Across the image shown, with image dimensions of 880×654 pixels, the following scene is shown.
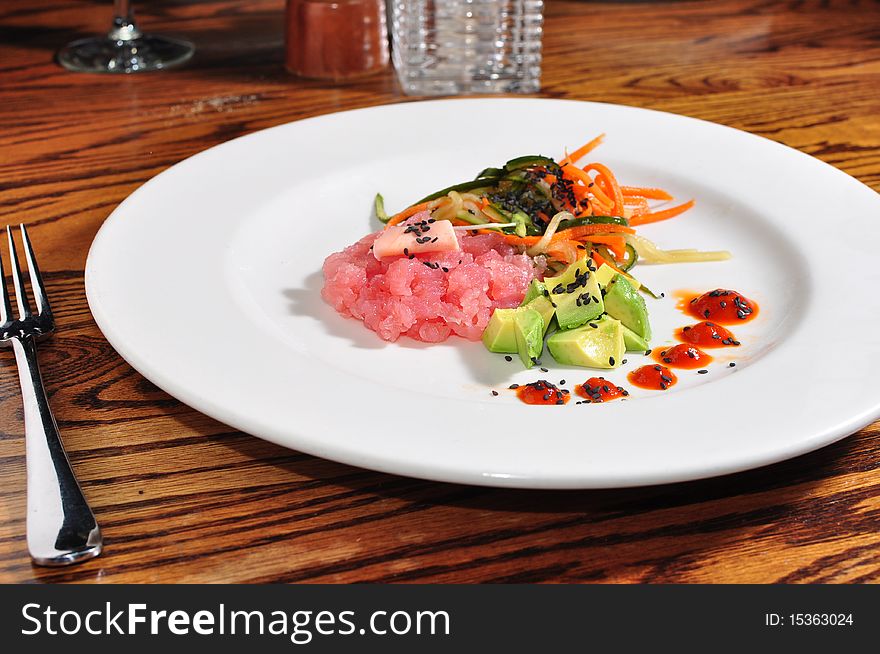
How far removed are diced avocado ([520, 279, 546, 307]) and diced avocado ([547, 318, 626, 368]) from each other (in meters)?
0.09

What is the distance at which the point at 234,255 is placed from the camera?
159 centimetres

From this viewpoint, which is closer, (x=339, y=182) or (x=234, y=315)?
(x=234, y=315)

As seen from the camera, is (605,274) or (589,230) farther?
(589,230)

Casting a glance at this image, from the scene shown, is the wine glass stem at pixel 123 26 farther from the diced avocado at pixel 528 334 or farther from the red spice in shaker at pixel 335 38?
the diced avocado at pixel 528 334

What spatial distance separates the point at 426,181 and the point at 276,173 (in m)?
0.30

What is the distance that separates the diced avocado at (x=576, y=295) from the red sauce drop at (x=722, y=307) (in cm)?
18

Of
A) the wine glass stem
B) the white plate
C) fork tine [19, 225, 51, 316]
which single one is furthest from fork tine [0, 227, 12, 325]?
the wine glass stem

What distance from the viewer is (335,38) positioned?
8.29ft

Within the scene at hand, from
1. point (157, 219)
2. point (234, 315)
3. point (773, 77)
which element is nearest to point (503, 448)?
point (234, 315)

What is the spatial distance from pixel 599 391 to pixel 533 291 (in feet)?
0.76

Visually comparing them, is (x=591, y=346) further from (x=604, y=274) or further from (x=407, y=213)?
(x=407, y=213)

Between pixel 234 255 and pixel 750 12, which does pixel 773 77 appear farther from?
pixel 234 255

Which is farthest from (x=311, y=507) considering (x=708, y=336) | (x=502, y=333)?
(x=708, y=336)

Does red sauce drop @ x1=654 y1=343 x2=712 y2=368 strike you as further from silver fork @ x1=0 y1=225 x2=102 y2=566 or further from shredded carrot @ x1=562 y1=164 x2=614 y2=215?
silver fork @ x1=0 y1=225 x2=102 y2=566
